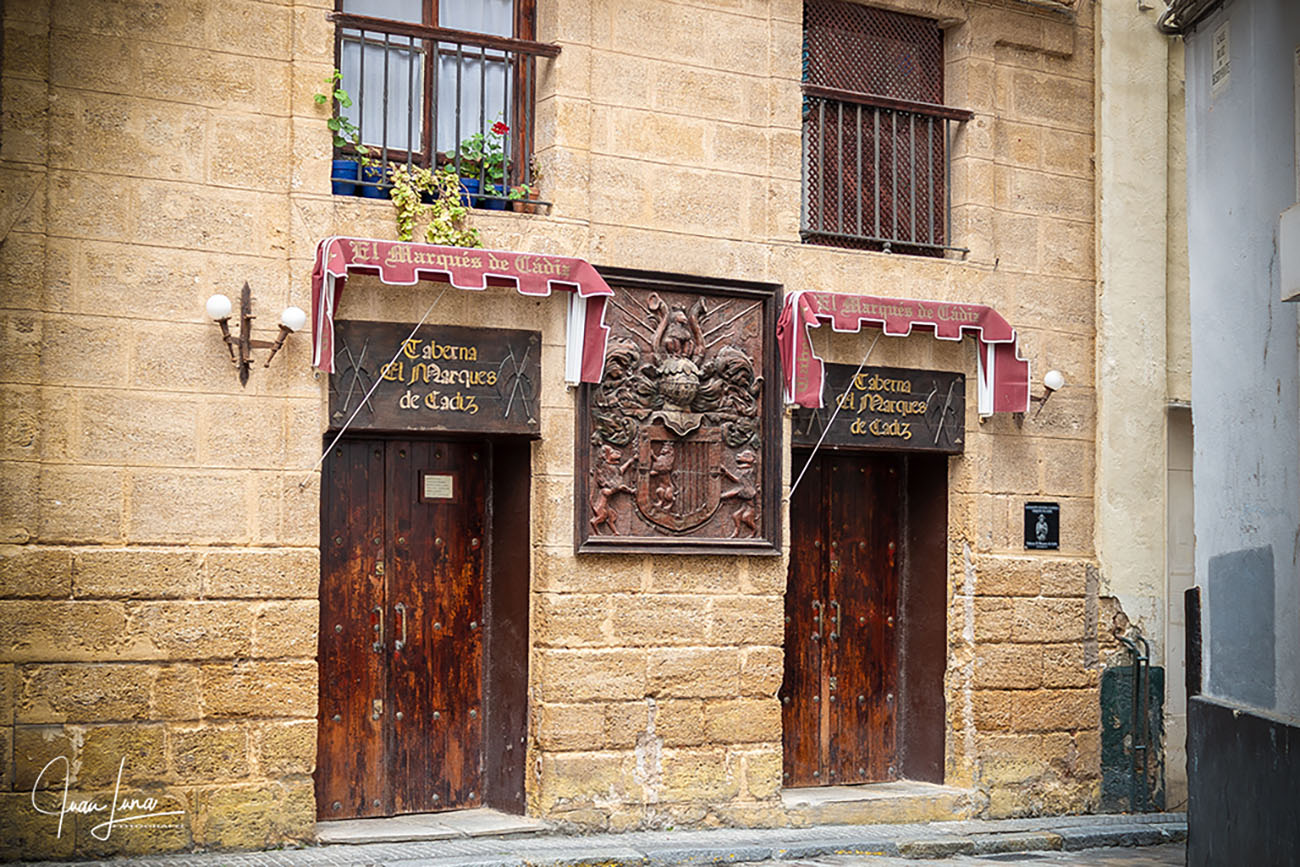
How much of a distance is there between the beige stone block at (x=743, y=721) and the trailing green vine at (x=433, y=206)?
3168 mm

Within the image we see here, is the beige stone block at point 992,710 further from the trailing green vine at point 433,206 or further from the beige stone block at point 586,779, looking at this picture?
the trailing green vine at point 433,206

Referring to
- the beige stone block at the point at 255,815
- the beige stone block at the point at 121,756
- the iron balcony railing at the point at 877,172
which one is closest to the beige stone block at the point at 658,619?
the beige stone block at the point at 255,815

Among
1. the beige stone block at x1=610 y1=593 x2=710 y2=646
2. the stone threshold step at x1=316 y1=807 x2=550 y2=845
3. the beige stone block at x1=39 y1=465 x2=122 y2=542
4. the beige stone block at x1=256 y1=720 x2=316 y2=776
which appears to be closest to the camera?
the beige stone block at x1=39 y1=465 x2=122 y2=542

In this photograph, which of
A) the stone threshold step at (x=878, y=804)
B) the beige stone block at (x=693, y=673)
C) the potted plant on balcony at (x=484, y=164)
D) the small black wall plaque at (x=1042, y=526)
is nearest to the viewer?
the potted plant on balcony at (x=484, y=164)

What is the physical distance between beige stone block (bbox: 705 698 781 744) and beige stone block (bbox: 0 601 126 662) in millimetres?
3535

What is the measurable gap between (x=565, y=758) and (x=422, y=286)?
111 inches

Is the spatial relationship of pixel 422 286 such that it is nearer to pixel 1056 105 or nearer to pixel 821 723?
pixel 821 723

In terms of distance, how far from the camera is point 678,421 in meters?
9.84

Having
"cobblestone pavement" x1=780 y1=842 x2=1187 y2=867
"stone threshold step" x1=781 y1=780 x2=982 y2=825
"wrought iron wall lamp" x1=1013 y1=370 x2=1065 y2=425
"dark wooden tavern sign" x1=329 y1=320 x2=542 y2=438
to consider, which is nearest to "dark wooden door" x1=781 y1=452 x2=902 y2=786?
"stone threshold step" x1=781 y1=780 x2=982 y2=825

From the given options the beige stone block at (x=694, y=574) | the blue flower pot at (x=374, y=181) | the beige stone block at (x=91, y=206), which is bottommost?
the beige stone block at (x=694, y=574)

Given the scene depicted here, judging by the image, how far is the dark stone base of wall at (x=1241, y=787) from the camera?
7.37 metres

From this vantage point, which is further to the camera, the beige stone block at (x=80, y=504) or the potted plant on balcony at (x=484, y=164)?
the potted plant on balcony at (x=484, y=164)

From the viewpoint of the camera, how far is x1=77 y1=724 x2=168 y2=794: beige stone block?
8.23m

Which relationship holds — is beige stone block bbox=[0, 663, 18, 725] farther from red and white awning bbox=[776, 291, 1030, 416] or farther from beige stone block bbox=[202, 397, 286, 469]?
red and white awning bbox=[776, 291, 1030, 416]
